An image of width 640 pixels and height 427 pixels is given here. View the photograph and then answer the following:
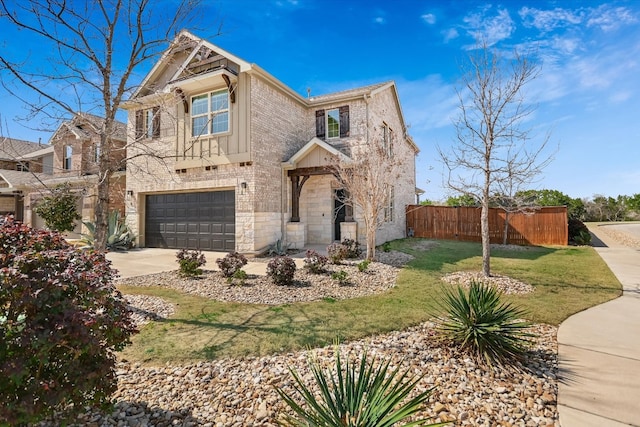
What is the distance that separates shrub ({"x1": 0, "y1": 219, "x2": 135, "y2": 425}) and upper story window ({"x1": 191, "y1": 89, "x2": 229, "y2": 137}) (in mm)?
10684

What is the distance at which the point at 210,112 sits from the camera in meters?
12.6

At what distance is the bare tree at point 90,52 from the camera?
484cm

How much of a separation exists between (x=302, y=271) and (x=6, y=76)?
7221mm

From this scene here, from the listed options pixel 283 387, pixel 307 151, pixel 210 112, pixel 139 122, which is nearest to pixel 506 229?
pixel 307 151

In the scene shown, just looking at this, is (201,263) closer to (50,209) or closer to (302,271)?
(302,271)

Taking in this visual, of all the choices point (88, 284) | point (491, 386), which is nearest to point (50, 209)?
point (88, 284)

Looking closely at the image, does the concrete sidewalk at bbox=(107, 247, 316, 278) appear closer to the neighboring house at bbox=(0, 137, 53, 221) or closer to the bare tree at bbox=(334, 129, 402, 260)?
the bare tree at bbox=(334, 129, 402, 260)

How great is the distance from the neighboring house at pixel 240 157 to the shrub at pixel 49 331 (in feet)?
29.2

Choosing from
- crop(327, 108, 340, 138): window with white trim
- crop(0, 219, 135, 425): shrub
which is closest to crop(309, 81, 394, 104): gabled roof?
crop(327, 108, 340, 138): window with white trim

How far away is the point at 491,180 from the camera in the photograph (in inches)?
305

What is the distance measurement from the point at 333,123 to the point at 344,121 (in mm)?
705

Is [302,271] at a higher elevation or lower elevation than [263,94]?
lower

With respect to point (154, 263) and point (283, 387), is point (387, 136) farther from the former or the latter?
point (283, 387)

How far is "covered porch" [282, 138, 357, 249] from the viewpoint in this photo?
12.3 meters
